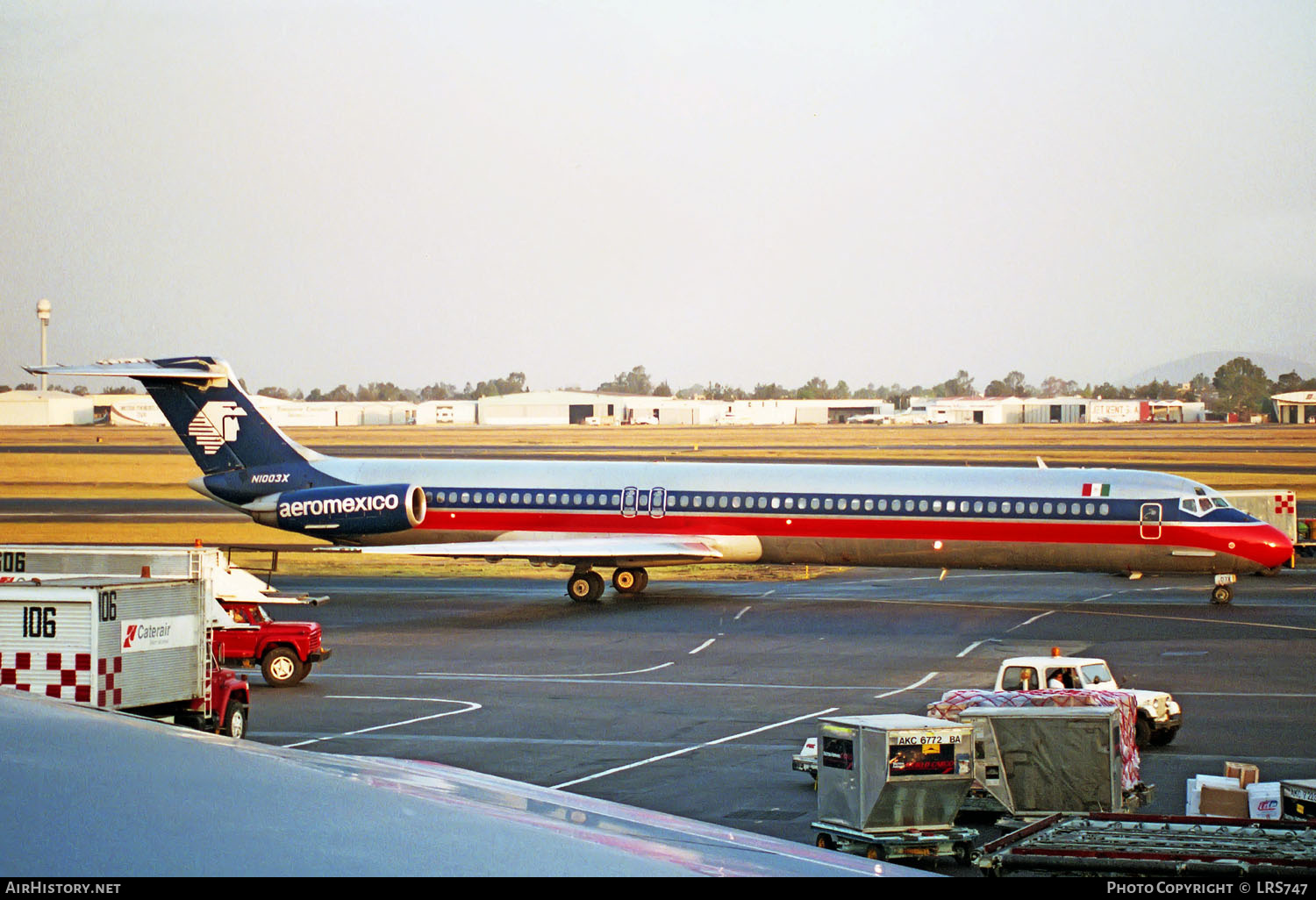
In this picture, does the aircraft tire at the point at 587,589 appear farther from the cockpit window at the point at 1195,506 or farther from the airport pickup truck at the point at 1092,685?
the airport pickup truck at the point at 1092,685

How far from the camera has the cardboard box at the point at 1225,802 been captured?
13.3 meters

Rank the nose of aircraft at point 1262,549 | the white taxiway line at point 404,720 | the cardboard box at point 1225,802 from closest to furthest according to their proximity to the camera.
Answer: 1. the cardboard box at point 1225,802
2. the white taxiway line at point 404,720
3. the nose of aircraft at point 1262,549

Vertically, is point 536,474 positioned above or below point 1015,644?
above

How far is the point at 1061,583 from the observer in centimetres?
4000

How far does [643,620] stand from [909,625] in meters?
5.82

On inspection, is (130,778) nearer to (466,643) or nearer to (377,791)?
(377,791)

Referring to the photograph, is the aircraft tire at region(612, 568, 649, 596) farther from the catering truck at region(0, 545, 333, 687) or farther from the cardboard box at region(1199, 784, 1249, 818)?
the cardboard box at region(1199, 784, 1249, 818)

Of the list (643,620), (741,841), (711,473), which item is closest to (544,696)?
(643,620)

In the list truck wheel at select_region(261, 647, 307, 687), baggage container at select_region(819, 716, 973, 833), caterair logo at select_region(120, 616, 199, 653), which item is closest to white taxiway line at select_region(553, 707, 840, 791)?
baggage container at select_region(819, 716, 973, 833)

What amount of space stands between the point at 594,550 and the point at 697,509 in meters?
2.81

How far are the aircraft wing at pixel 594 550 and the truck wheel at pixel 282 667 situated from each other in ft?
30.8

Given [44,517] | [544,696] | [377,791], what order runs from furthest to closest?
[44,517]
[544,696]
[377,791]

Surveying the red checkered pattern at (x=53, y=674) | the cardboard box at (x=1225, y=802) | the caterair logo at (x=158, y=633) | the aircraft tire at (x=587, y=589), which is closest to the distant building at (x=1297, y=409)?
the aircraft tire at (x=587, y=589)

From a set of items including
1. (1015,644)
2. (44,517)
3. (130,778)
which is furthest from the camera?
(44,517)
